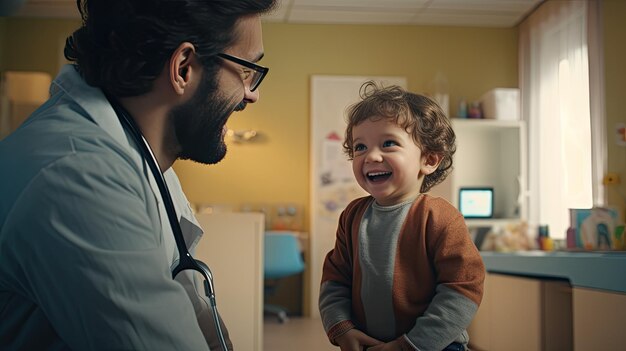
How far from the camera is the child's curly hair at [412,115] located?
96cm

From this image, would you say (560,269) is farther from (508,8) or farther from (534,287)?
(508,8)

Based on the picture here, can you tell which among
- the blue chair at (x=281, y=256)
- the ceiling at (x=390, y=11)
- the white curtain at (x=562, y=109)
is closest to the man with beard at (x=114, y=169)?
the white curtain at (x=562, y=109)

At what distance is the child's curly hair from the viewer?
37.9 inches

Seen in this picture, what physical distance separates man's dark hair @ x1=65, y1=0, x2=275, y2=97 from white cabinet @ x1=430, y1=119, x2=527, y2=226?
3071 millimetres

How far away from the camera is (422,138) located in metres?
0.98

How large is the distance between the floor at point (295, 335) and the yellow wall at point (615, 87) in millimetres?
1456

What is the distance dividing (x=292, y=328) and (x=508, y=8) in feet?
7.64

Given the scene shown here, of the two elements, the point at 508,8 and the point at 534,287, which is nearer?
the point at 534,287

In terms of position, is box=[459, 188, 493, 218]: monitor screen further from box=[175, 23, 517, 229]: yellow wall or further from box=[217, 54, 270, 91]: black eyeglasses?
box=[217, 54, 270, 91]: black eyeglasses

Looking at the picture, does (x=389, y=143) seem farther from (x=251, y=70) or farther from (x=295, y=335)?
(x=295, y=335)

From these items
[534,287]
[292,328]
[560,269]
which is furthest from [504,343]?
[292,328]

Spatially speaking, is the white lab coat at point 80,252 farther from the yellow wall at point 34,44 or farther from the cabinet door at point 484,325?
the yellow wall at point 34,44

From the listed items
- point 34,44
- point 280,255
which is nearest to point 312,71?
point 280,255

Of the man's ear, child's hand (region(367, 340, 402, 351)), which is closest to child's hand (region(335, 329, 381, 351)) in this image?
child's hand (region(367, 340, 402, 351))
